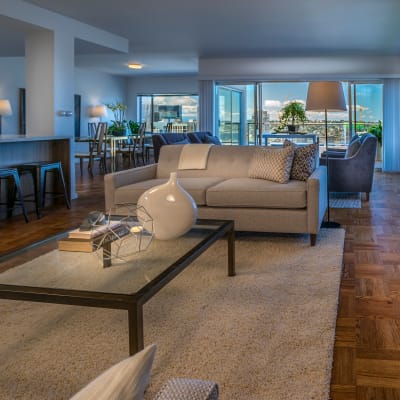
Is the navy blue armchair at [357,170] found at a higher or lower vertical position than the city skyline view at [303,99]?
lower

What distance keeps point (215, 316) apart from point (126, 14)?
4.93 m

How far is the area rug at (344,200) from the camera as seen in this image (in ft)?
20.8

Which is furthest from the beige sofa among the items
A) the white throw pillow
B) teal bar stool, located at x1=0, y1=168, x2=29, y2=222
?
the white throw pillow

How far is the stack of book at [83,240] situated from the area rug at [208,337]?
0.35m

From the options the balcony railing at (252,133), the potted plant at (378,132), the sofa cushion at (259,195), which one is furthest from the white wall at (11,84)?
the sofa cushion at (259,195)

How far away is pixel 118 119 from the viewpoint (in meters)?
14.9

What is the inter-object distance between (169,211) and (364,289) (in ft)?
4.01

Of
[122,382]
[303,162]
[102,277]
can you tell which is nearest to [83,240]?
[102,277]

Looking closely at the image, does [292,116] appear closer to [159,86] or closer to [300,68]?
[300,68]

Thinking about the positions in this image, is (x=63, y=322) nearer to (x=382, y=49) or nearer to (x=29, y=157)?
(x=29, y=157)

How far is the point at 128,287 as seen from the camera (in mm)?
2021

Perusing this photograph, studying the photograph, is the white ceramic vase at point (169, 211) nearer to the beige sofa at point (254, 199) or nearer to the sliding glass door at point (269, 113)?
the beige sofa at point (254, 199)

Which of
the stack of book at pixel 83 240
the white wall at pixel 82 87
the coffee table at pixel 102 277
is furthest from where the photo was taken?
the white wall at pixel 82 87

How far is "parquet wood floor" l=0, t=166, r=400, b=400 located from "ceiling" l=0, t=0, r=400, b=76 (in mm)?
2232
